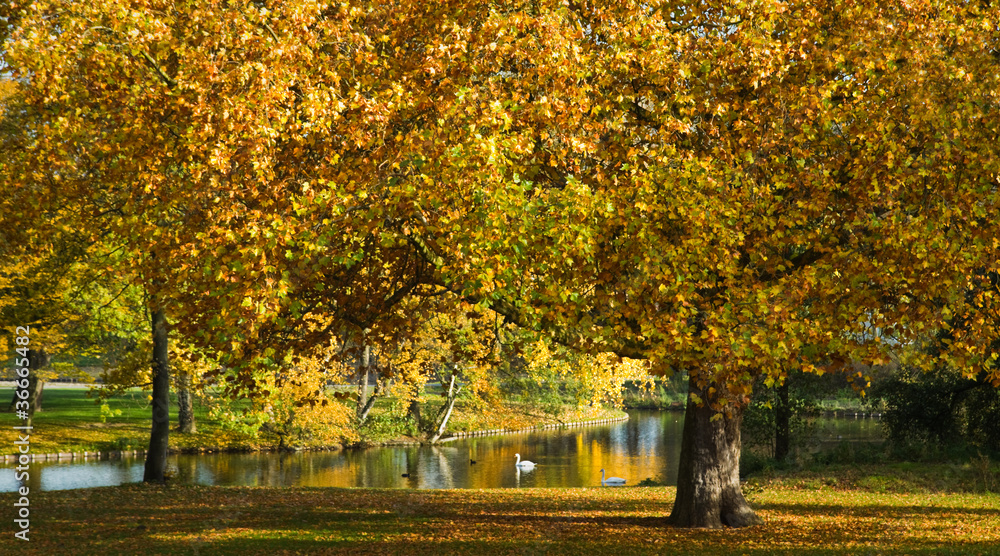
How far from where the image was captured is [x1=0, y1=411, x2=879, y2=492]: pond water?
2659 cm

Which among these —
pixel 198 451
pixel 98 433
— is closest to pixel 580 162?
pixel 198 451

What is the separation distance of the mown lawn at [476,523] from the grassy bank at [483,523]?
24 mm

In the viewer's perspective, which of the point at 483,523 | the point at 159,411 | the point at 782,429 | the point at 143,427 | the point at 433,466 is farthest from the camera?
the point at 143,427

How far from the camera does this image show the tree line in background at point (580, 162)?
937 centimetres

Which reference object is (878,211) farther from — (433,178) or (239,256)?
(239,256)

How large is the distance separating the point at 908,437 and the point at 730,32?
20.3m

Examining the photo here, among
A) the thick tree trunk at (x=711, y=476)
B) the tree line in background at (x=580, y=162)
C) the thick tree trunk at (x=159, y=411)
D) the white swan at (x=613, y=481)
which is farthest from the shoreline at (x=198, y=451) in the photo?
the thick tree trunk at (x=711, y=476)

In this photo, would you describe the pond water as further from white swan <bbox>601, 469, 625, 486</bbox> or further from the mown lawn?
the mown lawn

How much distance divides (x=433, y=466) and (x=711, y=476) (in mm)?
19938

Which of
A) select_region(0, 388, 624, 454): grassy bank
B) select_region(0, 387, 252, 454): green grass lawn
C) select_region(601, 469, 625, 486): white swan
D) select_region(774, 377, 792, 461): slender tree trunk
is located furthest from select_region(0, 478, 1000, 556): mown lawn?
select_region(0, 387, 252, 454): green grass lawn

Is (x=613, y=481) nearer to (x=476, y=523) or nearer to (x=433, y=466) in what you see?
(x=433, y=466)

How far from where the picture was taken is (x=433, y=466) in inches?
1247

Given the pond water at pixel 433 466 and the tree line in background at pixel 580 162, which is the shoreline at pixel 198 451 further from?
the tree line in background at pixel 580 162

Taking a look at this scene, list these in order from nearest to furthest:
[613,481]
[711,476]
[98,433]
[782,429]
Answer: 1. [711,476]
2. [613,481]
3. [782,429]
4. [98,433]
